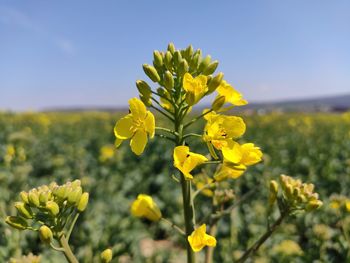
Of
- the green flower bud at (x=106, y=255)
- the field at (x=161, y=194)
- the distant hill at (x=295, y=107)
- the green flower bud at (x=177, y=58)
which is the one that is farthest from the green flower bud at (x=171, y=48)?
the distant hill at (x=295, y=107)

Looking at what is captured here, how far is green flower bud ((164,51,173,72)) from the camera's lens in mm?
1831

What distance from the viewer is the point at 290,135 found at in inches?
496

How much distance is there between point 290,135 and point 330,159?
3950mm

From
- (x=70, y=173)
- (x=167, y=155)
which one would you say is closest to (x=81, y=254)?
(x=70, y=173)

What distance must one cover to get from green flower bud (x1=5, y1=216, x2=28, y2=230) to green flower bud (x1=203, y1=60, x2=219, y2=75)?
108 centimetres

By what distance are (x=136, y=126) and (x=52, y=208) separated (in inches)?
20.6

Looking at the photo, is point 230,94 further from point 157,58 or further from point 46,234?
point 46,234

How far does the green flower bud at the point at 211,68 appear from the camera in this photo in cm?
180

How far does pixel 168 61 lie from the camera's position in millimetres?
1842

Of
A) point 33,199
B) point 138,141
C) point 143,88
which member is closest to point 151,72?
point 143,88

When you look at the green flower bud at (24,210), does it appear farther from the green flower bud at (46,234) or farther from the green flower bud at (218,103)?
the green flower bud at (218,103)

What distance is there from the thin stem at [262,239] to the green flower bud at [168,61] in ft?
3.02

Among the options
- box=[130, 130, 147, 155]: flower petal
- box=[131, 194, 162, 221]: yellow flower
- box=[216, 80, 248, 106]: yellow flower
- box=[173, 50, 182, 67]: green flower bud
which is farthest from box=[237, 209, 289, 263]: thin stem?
box=[173, 50, 182, 67]: green flower bud

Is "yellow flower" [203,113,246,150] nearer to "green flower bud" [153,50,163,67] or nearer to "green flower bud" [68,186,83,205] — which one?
"green flower bud" [153,50,163,67]
